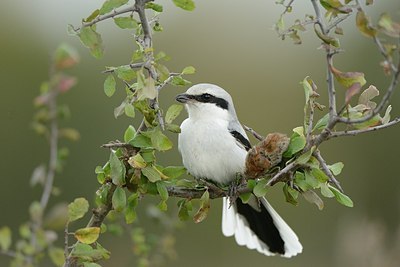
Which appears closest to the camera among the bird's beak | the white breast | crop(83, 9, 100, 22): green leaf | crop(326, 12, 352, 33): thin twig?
crop(326, 12, 352, 33): thin twig

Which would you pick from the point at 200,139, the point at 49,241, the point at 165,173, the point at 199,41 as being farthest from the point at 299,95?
the point at 49,241

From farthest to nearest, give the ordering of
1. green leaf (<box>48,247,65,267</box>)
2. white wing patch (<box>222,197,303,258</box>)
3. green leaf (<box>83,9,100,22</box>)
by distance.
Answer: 1. white wing patch (<box>222,197,303,258</box>)
2. green leaf (<box>83,9,100,22</box>)
3. green leaf (<box>48,247,65,267</box>)

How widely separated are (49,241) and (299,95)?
35.5ft

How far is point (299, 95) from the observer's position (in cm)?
1261

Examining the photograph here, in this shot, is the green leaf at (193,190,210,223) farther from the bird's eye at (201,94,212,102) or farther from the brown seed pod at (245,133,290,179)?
the bird's eye at (201,94,212,102)

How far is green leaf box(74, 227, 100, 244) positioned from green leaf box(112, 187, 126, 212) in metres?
0.15

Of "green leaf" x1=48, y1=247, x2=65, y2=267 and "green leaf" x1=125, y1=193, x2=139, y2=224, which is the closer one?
"green leaf" x1=48, y1=247, x2=65, y2=267

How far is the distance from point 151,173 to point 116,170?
0.12 meters

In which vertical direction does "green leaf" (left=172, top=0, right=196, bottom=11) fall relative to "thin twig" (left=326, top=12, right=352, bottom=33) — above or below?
above

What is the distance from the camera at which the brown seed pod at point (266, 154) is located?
261cm

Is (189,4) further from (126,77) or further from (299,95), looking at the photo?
(299,95)

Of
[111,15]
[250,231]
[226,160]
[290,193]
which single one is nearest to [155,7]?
A: [111,15]

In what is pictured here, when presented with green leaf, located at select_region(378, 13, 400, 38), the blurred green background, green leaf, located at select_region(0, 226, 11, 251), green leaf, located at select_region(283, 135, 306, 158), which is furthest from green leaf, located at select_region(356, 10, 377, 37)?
the blurred green background

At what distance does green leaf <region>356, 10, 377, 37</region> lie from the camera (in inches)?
84.2
